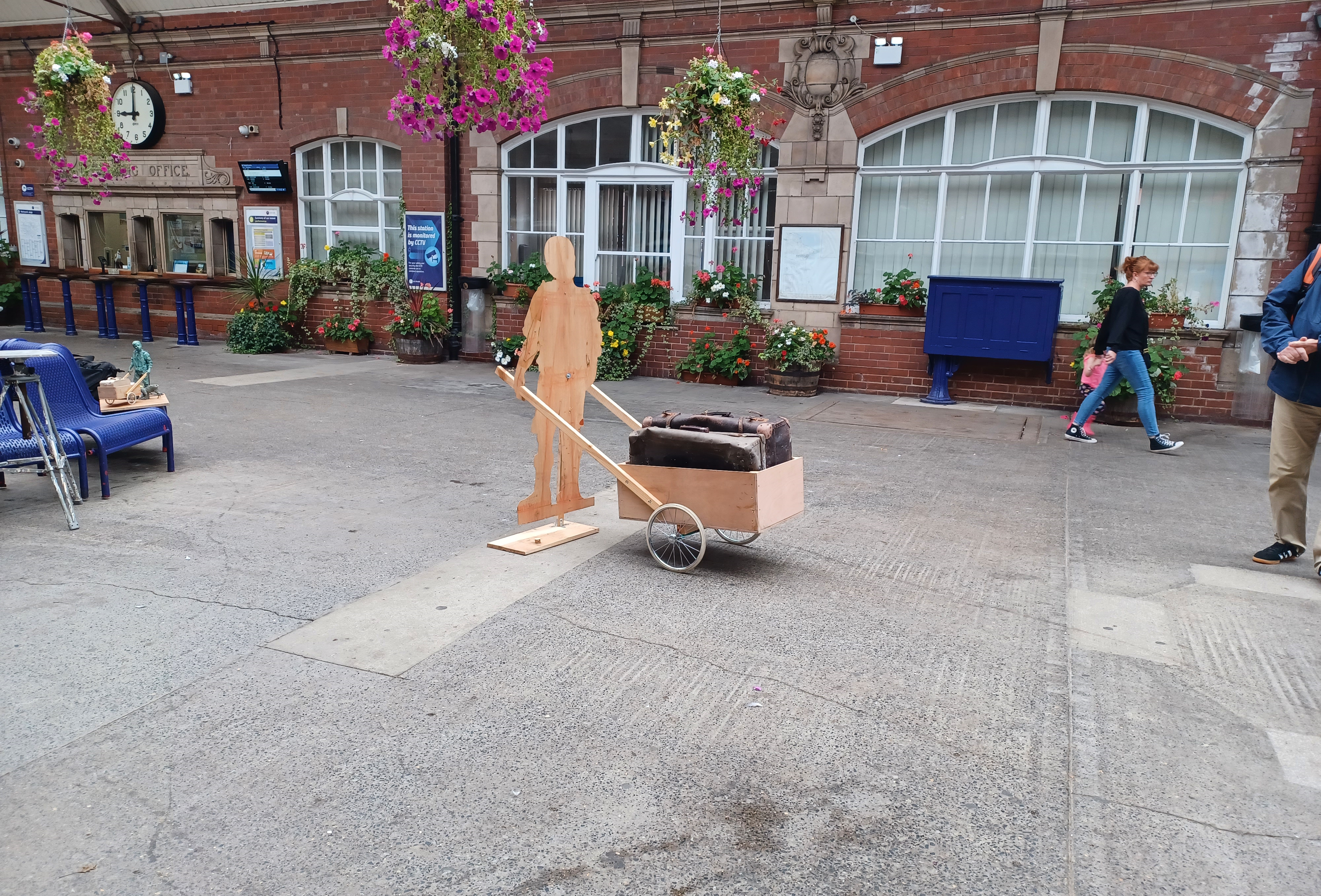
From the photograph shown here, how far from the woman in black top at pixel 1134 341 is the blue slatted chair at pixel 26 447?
28.2 ft

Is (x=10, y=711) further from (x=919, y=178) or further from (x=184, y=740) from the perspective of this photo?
(x=919, y=178)

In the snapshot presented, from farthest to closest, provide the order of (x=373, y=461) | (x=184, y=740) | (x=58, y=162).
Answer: (x=58, y=162), (x=373, y=461), (x=184, y=740)

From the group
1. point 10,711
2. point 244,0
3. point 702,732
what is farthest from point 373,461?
point 244,0

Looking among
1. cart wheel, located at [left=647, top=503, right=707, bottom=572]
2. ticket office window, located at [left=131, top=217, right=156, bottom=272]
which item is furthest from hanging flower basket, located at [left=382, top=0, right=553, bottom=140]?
ticket office window, located at [left=131, top=217, right=156, bottom=272]

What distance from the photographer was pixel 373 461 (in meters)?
7.33

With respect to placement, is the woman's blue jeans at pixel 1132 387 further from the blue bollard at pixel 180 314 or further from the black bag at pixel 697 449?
the blue bollard at pixel 180 314

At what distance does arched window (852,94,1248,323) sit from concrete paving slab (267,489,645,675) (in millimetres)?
7931

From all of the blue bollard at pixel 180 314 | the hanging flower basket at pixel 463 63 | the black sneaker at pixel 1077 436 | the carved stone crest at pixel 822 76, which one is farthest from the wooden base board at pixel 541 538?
the blue bollard at pixel 180 314

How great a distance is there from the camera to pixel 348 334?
14.7 m

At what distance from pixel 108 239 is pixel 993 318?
1569 centimetres

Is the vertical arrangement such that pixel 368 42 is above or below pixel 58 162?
above

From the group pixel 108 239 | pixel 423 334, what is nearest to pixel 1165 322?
pixel 423 334

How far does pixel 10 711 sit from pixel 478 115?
19.5ft

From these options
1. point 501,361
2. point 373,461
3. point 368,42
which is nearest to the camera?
point 373,461
